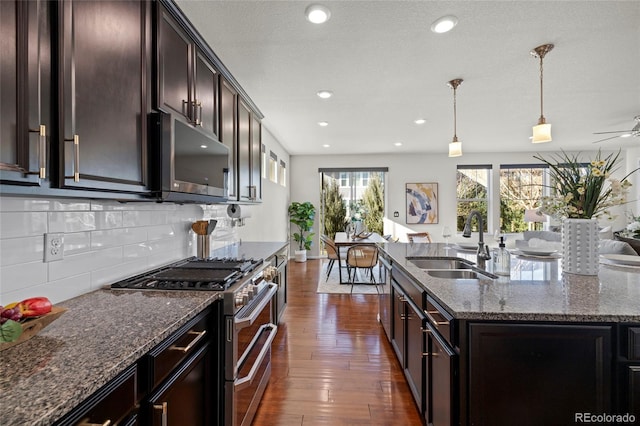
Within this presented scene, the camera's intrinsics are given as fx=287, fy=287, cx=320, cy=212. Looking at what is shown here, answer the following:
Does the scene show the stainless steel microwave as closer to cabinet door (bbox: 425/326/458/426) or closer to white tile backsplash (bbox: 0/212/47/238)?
white tile backsplash (bbox: 0/212/47/238)

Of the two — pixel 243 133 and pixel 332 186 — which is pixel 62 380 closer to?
pixel 243 133

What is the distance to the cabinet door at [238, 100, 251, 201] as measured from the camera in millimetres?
2641

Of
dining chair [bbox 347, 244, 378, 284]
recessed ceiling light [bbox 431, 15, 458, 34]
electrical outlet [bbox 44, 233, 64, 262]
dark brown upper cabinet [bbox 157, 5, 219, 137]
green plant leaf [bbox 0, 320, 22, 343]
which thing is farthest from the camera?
dining chair [bbox 347, 244, 378, 284]

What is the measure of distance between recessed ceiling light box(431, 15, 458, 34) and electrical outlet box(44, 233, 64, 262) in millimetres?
2574

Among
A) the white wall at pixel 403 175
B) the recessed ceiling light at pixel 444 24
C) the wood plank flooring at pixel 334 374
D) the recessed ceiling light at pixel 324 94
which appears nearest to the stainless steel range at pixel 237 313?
the wood plank flooring at pixel 334 374

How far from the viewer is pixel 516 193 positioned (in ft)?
23.6

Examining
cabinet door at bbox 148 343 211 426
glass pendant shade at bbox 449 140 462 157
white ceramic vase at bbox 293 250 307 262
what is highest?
glass pendant shade at bbox 449 140 462 157

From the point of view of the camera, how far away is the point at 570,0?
1871 mm

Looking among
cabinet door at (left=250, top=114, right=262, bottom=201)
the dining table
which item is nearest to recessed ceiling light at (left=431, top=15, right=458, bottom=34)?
cabinet door at (left=250, top=114, right=262, bottom=201)

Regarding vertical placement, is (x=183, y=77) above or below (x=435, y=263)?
above

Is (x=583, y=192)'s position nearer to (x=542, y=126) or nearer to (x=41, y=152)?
(x=542, y=126)

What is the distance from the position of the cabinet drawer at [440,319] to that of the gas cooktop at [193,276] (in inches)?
40.4

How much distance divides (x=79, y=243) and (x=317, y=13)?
1.95 m

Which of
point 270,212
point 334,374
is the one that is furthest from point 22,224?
point 270,212
